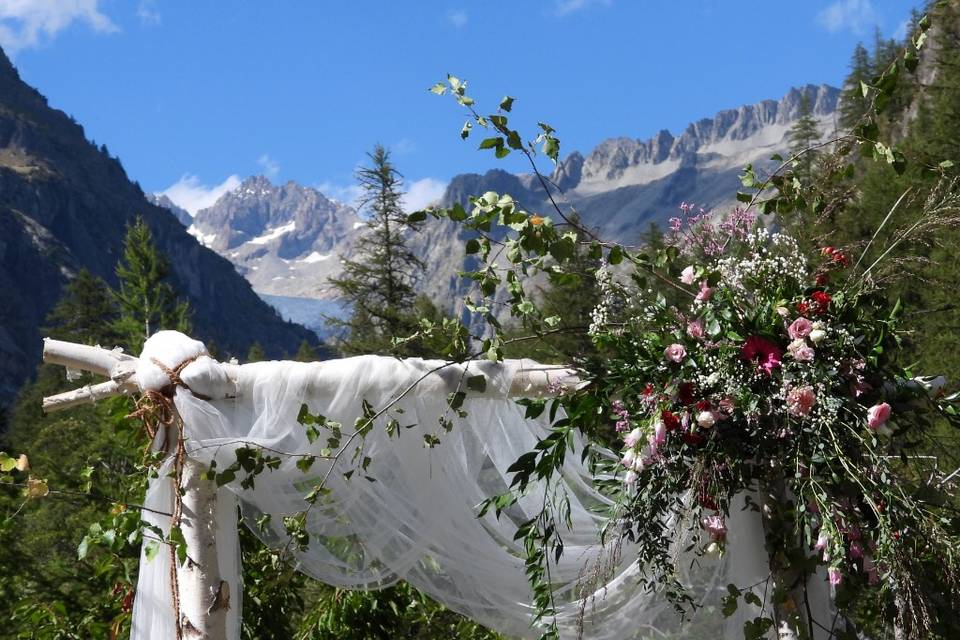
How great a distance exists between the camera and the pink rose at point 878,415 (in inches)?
96.7

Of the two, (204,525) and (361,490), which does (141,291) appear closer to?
(204,525)

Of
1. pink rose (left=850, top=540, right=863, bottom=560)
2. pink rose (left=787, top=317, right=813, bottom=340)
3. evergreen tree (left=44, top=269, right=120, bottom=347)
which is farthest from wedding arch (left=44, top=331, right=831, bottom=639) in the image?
evergreen tree (left=44, top=269, right=120, bottom=347)

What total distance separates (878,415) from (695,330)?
49 centimetres

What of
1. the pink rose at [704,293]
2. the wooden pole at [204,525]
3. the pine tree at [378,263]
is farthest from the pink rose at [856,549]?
the pine tree at [378,263]

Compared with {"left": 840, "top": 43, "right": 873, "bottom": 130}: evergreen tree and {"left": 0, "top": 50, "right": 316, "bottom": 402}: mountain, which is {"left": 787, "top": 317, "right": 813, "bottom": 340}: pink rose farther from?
{"left": 0, "top": 50, "right": 316, "bottom": 402}: mountain

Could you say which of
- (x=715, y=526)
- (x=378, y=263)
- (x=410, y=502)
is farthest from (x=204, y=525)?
(x=378, y=263)

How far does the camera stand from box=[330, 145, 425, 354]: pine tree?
720 inches

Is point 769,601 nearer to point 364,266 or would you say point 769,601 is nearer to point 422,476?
point 422,476

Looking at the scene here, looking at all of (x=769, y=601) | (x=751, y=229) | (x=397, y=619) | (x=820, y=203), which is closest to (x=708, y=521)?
(x=769, y=601)

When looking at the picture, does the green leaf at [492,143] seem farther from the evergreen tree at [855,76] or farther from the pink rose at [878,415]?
the evergreen tree at [855,76]

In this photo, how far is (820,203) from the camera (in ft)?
9.78

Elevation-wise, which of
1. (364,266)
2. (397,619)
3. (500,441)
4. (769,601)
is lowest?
(397,619)

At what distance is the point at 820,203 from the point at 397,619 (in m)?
3.30

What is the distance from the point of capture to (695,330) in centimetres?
266
